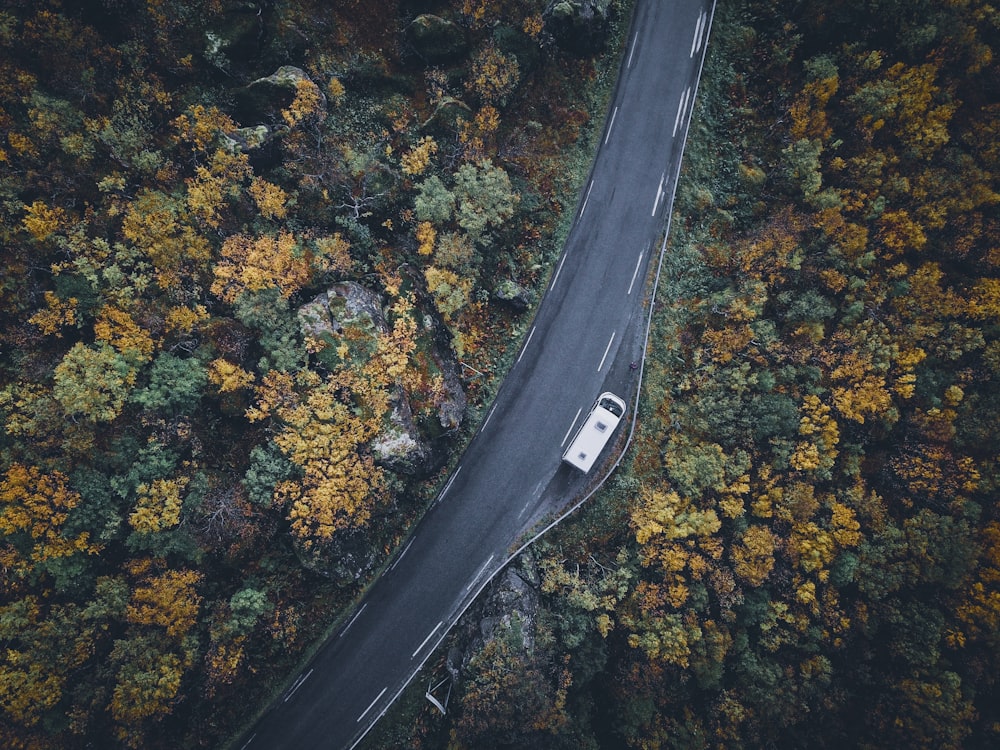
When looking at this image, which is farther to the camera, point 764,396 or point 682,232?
point 682,232

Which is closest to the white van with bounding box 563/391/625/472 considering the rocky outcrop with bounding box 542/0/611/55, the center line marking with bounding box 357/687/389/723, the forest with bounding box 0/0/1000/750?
the forest with bounding box 0/0/1000/750

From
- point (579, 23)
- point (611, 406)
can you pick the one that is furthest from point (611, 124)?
point (611, 406)

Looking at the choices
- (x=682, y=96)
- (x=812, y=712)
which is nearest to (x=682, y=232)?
(x=682, y=96)

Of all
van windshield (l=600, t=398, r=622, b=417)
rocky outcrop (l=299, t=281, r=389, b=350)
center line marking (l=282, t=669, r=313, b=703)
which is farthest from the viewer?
van windshield (l=600, t=398, r=622, b=417)

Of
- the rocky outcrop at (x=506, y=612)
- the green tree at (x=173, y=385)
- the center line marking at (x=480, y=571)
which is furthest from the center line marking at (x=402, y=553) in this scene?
the green tree at (x=173, y=385)

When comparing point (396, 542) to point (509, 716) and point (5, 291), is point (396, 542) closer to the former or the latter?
point (509, 716)

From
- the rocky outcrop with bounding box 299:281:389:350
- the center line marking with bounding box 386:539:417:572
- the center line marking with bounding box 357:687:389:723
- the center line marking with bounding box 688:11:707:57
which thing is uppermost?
the center line marking with bounding box 688:11:707:57

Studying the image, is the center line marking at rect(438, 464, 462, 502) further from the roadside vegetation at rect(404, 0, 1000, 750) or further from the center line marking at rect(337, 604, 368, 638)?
the center line marking at rect(337, 604, 368, 638)

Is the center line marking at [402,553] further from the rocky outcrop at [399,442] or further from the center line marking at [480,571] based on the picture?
the rocky outcrop at [399,442]

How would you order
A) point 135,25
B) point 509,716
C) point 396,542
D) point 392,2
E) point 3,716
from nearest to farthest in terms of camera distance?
point 3,716, point 135,25, point 509,716, point 392,2, point 396,542
